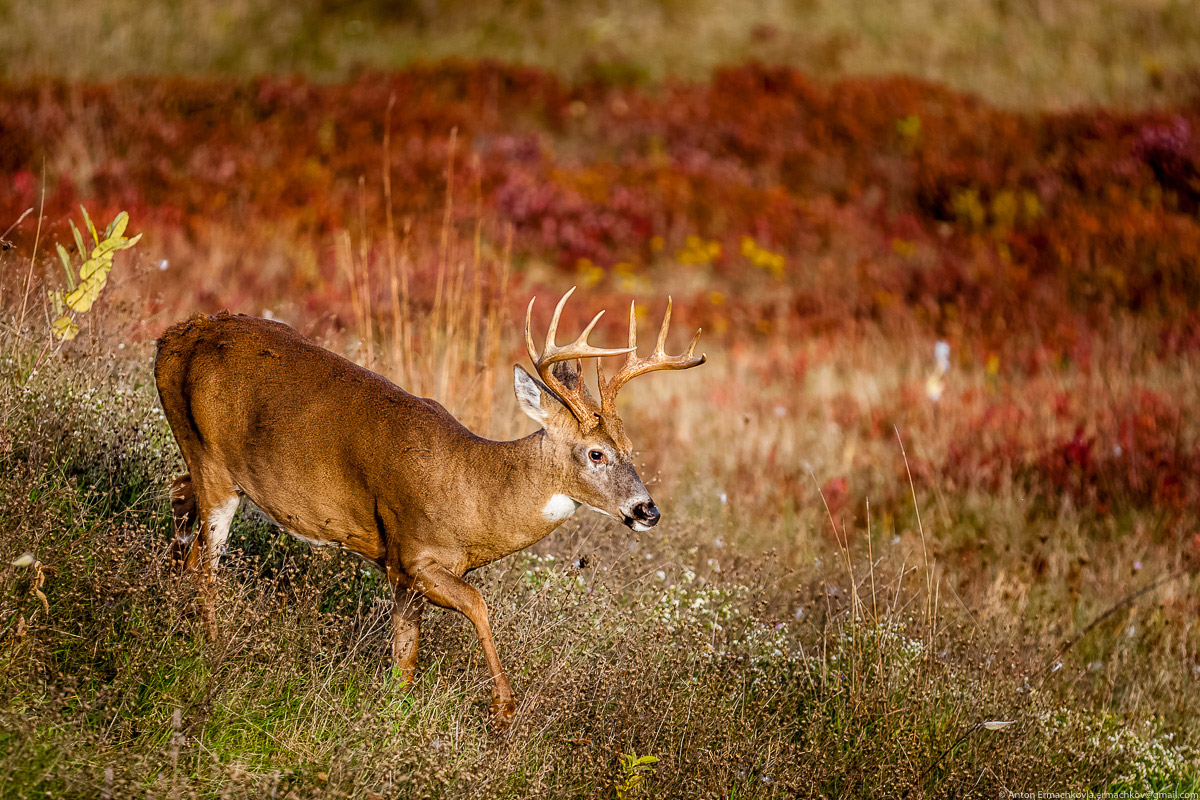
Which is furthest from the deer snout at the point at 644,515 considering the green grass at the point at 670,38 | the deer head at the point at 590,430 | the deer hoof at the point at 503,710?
the green grass at the point at 670,38

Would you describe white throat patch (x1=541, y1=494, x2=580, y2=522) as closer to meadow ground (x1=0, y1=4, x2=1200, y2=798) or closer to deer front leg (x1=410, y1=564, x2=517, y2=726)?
deer front leg (x1=410, y1=564, x2=517, y2=726)

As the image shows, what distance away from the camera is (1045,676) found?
5.10 m

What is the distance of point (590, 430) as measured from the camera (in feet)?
13.0

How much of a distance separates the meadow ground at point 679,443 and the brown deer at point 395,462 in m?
0.28

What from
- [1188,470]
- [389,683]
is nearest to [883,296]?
[1188,470]

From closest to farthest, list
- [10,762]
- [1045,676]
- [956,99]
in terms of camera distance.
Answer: [10,762]
[1045,676]
[956,99]

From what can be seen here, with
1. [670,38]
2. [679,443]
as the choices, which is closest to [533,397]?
[679,443]

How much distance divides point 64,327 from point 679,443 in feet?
14.7

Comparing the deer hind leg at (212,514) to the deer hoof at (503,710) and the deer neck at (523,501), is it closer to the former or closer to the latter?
the deer neck at (523,501)

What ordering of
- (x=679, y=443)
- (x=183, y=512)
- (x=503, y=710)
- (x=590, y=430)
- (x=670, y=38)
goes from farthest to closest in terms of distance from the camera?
(x=670, y=38) < (x=679, y=443) < (x=183, y=512) < (x=590, y=430) < (x=503, y=710)

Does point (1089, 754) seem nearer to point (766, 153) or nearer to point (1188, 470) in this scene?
point (1188, 470)

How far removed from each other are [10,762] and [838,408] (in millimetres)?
7174

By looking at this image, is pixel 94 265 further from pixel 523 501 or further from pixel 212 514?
pixel 523 501

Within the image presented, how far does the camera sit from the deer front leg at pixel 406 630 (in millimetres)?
3992
